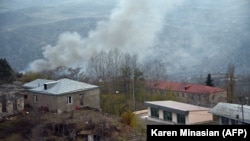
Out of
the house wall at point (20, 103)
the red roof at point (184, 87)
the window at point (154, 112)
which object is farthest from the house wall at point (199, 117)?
the red roof at point (184, 87)

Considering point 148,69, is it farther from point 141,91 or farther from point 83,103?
point 83,103

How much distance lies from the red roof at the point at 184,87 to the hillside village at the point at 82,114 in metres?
6.79

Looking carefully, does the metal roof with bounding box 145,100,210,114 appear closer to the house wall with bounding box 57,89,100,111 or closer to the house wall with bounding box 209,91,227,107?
the house wall with bounding box 57,89,100,111

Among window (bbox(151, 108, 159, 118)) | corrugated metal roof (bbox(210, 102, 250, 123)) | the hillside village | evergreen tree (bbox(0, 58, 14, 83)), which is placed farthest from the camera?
evergreen tree (bbox(0, 58, 14, 83))

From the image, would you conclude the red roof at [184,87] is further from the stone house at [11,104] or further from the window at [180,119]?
the stone house at [11,104]

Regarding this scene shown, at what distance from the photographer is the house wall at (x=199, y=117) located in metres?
12.6

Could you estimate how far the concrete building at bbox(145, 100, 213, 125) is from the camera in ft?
41.5

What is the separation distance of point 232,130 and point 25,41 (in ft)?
128

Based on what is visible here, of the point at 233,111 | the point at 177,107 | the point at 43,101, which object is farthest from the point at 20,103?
the point at 233,111

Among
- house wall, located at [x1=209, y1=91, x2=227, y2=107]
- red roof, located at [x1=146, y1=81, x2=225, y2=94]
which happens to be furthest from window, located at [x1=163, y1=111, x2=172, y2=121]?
red roof, located at [x1=146, y1=81, x2=225, y2=94]

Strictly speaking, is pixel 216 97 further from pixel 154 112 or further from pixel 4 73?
pixel 4 73

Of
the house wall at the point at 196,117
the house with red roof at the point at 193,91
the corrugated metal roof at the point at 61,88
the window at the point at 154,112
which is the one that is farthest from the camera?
the house with red roof at the point at 193,91

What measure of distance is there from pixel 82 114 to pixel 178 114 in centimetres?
314

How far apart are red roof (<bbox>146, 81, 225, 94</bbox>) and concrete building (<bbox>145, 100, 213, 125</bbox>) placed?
28.8 feet
